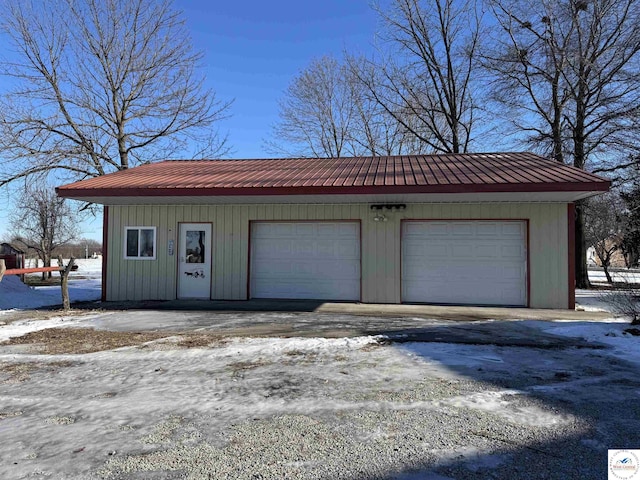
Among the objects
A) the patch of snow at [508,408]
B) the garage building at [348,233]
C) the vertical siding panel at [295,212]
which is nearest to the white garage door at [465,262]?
the garage building at [348,233]

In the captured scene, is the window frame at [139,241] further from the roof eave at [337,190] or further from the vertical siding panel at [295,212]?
the vertical siding panel at [295,212]

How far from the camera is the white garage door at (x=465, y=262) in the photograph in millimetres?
9773

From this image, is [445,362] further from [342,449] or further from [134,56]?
[134,56]

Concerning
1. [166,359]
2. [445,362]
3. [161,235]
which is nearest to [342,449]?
[445,362]

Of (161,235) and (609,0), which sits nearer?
(161,235)

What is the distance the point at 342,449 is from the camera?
268cm

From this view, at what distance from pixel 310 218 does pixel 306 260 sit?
106 cm

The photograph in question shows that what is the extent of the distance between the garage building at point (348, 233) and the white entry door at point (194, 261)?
0.03m

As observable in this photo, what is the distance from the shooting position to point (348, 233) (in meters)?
10.4

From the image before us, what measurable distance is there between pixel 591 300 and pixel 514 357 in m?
8.50

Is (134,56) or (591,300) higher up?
(134,56)

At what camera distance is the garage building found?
9.30 meters

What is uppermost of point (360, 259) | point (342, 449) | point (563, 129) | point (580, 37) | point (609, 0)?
point (609, 0)

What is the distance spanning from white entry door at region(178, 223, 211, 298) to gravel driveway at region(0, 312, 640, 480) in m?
5.28
